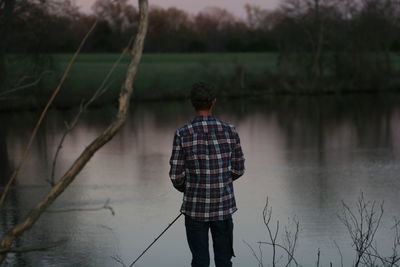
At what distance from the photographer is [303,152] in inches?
661

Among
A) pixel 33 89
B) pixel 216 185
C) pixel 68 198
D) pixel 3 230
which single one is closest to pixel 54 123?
pixel 33 89

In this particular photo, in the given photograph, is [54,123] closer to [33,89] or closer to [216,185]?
[33,89]

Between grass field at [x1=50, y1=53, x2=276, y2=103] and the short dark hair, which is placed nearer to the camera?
the short dark hair

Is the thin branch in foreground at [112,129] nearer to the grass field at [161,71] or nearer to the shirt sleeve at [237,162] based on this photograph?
the shirt sleeve at [237,162]

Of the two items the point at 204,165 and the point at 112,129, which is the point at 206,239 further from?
the point at 112,129

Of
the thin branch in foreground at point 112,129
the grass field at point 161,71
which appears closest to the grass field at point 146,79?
the grass field at point 161,71

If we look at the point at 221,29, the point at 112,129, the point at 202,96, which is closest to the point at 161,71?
the point at 221,29

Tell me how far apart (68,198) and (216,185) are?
7432 millimetres

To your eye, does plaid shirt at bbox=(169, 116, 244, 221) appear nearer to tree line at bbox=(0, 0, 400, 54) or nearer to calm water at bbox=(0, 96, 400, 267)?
calm water at bbox=(0, 96, 400, 267)

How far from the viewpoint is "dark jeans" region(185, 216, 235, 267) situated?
197 inches

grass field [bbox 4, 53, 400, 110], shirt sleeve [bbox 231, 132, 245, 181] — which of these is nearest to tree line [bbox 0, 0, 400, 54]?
grass field [bbox 4, 53, 400, 110]

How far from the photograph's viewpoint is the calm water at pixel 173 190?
8523mm

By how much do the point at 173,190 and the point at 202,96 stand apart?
7430 mm

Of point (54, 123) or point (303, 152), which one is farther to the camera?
point (54, 123)
